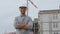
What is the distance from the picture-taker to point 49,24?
25.2m

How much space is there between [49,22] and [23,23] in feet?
71.2

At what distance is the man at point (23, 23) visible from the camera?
12.2ft

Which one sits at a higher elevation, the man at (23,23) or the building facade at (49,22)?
the man at (23,23)

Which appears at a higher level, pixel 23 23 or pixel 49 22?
pixel 23 23

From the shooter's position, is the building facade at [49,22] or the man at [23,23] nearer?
the man at [23,23]

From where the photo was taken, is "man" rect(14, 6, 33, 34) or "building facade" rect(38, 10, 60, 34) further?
"building facade" rect(38, 10, 60, 34)

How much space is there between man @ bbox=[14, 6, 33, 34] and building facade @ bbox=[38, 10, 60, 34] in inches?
814

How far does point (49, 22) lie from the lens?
25328mm

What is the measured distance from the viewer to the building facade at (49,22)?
2467 cm

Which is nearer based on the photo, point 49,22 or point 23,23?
point 23,23

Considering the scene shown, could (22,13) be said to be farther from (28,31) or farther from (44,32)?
(44,32)

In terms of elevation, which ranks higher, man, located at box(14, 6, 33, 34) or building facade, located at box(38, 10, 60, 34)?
man, located at box(14, 6, 33, 34)

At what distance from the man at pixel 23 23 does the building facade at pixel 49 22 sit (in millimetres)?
20668

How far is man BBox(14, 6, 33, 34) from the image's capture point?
3707 millimetres
